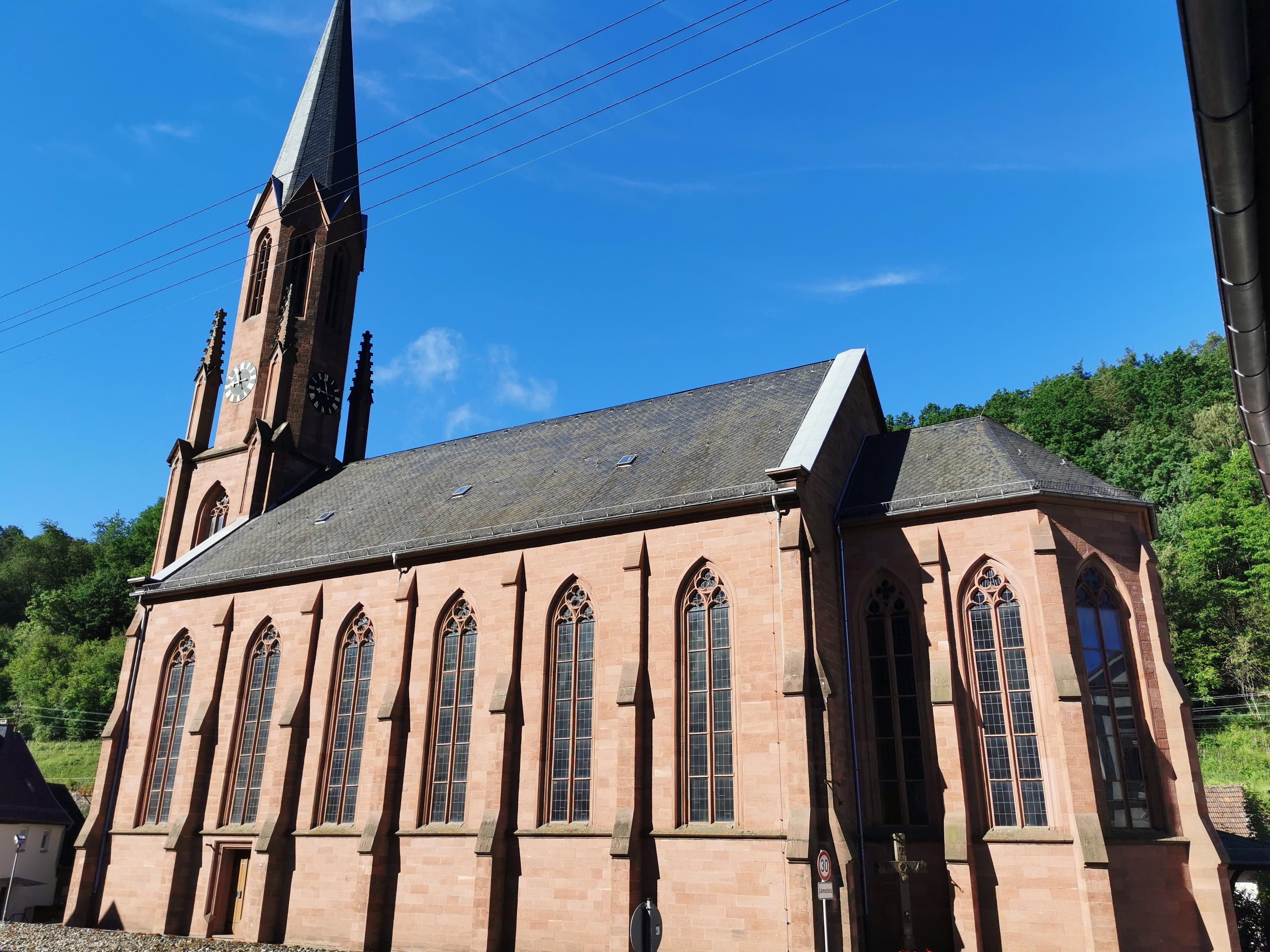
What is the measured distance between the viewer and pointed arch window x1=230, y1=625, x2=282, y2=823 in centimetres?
2608

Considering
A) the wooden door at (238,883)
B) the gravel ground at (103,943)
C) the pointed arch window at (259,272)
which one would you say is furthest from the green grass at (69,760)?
the wooden door at (238,883)

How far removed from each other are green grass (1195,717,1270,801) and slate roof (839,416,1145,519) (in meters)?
19.6

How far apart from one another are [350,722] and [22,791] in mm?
21295

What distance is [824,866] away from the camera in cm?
1560

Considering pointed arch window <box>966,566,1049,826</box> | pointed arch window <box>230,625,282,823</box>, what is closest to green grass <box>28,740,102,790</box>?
pointed arch window <box>230,625,282,823</box>

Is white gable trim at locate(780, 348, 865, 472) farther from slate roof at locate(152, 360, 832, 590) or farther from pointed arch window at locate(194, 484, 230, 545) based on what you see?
pointed arch window at locate(194, 484, 230, 545)

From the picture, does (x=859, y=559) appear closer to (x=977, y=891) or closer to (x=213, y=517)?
(x=977, y=891)

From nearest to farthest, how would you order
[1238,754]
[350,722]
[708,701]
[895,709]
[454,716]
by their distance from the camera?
[708,701]
[895,709]
[454,716]
[350,722]
[1238,754]

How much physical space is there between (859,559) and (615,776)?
748cm

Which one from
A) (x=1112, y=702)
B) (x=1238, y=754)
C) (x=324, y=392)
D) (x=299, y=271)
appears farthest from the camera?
(x=1238, y=754)

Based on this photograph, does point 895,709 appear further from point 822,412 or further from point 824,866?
point 822,412

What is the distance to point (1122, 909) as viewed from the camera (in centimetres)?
1748

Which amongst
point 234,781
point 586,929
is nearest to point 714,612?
point 586,929

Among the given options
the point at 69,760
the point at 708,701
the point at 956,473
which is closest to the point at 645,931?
the point at 708,701
